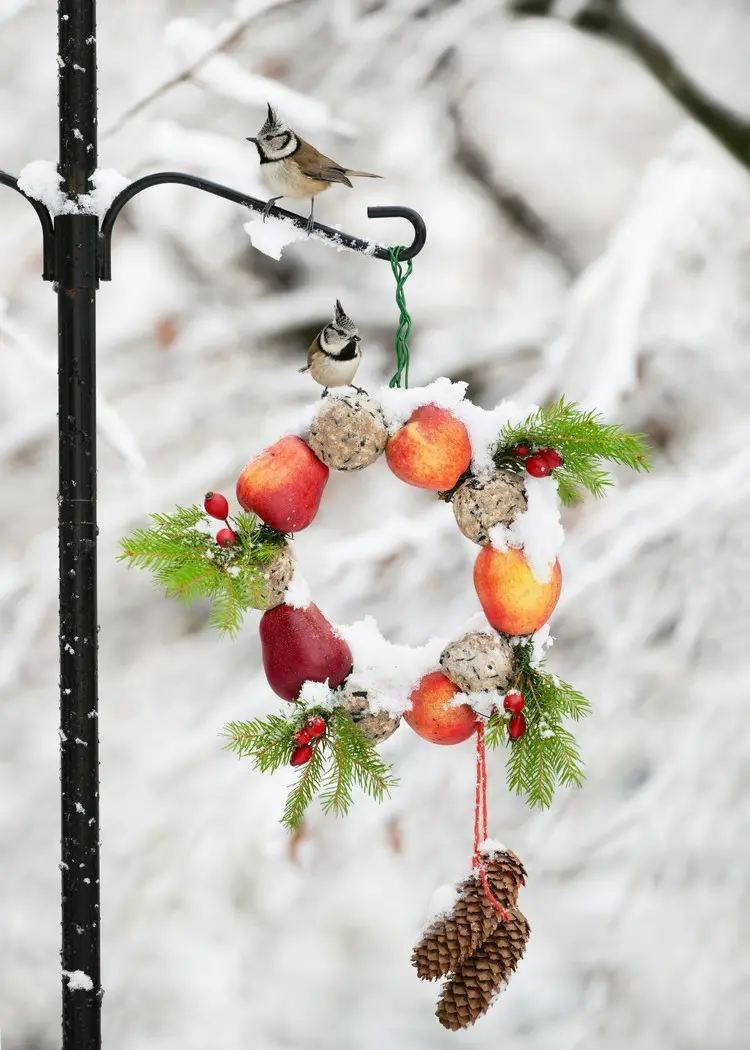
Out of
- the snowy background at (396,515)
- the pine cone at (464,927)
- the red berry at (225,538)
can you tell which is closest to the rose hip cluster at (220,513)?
the red berry at (225,538)

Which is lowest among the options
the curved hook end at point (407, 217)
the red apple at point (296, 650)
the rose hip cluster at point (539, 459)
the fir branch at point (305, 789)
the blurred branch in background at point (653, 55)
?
the fir branch at point (305, 789)

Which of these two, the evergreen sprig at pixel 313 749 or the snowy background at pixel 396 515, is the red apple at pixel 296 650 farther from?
the snowy background at pixel 396 515

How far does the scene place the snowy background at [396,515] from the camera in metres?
1.17

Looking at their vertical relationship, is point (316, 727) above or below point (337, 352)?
below

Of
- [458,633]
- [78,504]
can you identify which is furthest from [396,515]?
[78,504]

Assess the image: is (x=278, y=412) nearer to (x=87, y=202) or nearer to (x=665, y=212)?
(x=665, y=212)

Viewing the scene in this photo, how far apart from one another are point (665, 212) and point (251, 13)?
0.54 meters

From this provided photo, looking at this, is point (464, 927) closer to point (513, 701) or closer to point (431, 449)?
point (513, 701)

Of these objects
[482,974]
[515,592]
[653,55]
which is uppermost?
[653,55]

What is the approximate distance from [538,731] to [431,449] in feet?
0.64

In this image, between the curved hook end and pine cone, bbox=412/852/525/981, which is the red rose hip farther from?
pine cone, bbox=412/852/525/981

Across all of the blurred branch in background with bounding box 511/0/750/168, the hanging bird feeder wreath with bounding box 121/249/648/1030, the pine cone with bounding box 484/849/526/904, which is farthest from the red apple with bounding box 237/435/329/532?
the blurred branch in background with bounding box 511/0/750/168

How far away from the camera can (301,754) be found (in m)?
0.62

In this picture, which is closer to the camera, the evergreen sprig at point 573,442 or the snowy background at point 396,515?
the evergreen sprig at point 573,442
